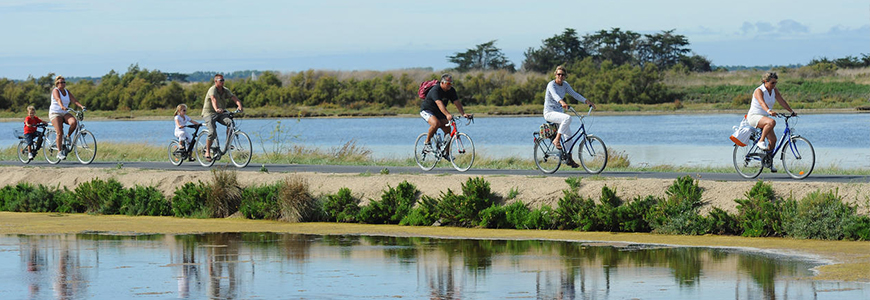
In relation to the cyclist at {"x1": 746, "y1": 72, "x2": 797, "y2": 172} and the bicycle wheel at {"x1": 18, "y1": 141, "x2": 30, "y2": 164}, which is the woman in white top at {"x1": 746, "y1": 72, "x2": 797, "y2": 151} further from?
the bicycle wheel at {"x1": 18, "y1": 141, "x2": 30, "y2": 164}

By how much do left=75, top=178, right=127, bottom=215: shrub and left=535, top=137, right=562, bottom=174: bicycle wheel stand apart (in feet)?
22.7

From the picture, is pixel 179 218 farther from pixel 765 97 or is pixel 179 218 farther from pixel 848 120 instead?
pixel 848 120

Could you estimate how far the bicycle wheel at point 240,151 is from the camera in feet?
73.5

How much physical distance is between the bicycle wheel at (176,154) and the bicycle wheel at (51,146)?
2.95m

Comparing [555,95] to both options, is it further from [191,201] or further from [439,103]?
[191,201]

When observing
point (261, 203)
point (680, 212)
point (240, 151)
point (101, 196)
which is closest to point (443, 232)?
point (680, 212)

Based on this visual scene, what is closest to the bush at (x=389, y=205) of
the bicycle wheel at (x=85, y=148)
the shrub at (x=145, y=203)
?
the shrub at (x=145, y=203)

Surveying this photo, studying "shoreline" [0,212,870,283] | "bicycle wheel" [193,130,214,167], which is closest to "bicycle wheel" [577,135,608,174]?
"shoreline" [0,212,870,283]

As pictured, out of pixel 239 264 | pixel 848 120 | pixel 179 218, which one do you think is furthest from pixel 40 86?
pixel 239 264

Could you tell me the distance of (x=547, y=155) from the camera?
63.0 feet

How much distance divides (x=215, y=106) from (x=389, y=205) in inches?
238

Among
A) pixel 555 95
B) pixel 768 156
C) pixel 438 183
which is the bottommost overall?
pixel 438 183

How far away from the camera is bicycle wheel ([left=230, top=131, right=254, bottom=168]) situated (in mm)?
22406

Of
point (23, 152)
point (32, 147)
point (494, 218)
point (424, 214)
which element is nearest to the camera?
point (494, 218)
